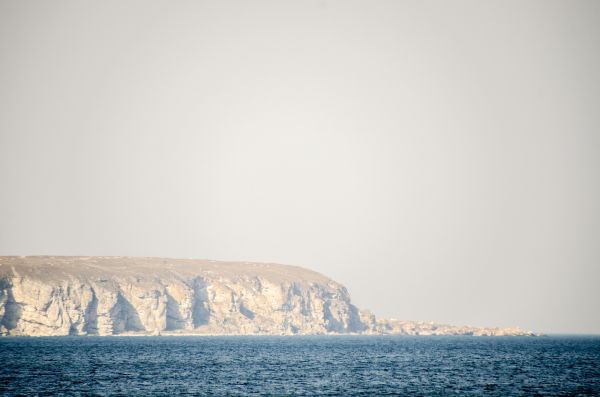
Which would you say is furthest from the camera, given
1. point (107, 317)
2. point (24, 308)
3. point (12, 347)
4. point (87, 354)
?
point (107, 317)

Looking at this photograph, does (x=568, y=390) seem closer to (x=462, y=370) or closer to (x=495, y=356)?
(x=462, y=370)

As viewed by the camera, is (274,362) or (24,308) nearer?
(274,362)

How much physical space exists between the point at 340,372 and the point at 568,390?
29.5 m

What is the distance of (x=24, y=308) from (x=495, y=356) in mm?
118030

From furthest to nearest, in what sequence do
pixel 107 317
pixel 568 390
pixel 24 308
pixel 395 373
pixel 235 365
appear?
pixel 107 317 → pixel 24 308 → pixel 235 365 → pixel 395 373 → pixel 568 390

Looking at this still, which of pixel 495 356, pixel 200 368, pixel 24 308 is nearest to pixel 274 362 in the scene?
pixel 200 368

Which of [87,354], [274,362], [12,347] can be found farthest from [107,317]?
[274,362]

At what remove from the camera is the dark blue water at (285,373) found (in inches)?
2958

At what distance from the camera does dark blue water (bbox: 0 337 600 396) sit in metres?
75.1

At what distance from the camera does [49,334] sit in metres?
189

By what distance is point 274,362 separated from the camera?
359ft

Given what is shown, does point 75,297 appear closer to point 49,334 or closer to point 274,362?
point 49,334

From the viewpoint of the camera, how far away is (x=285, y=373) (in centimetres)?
9281

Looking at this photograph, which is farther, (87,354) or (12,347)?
(12,347)
